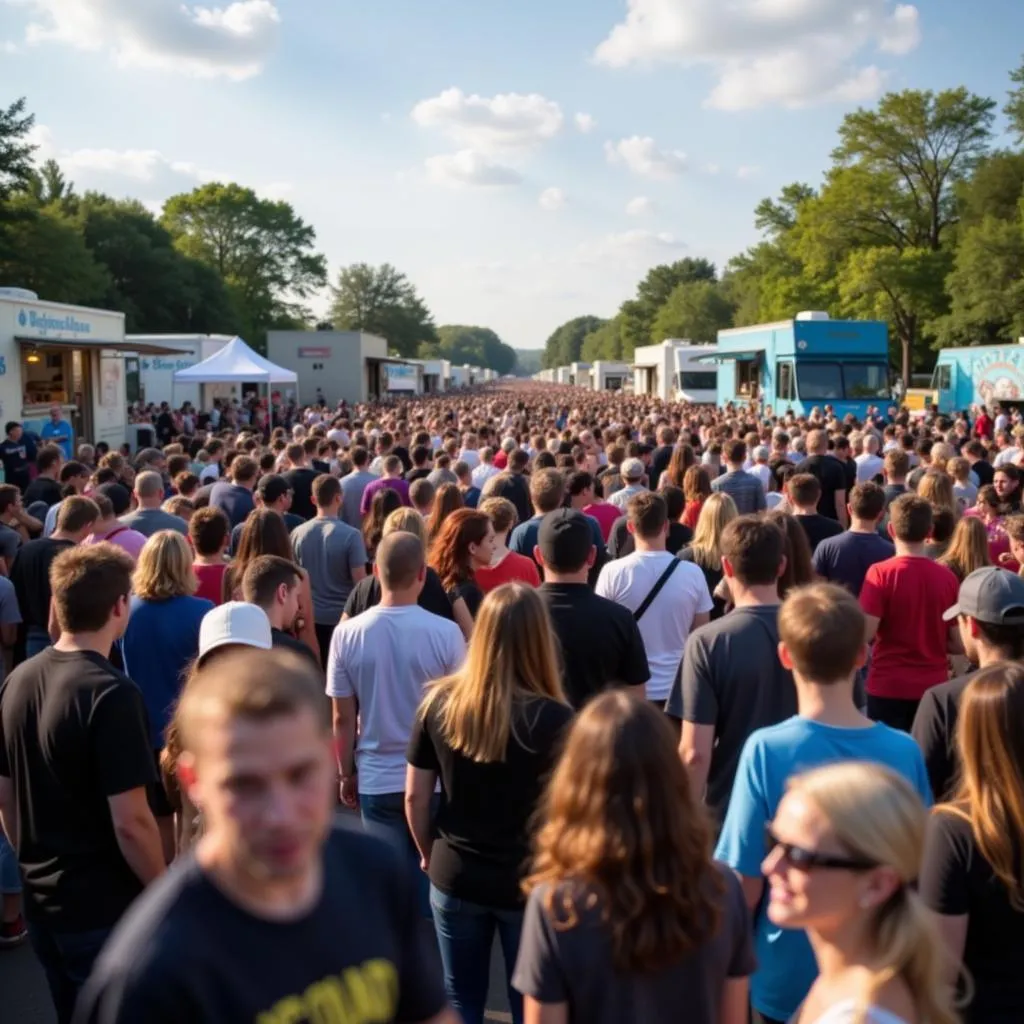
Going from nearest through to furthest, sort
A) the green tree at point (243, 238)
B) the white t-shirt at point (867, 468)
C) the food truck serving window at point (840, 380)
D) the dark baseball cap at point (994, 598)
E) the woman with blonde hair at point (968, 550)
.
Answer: the dark baseball cap at point (994, 598) → the woman with blonde hair at point (968, 550) → the white t-shirt at point (867, 468) → the food truck serving window at point (840, 380) → the green tree at point (243, 238)

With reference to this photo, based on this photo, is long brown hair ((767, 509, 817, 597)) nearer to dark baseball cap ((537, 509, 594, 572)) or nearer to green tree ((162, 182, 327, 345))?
dark baseball cap ((537, 509, 594, 572))

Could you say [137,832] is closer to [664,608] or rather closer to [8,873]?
[8,873]

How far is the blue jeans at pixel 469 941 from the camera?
3436 millimetres

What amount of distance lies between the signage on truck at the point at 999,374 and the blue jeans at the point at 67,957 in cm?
3107

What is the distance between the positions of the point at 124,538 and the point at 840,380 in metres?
20.2

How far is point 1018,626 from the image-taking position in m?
3.73

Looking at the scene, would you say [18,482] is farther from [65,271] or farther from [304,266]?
[304,266]

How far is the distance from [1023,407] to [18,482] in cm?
2754

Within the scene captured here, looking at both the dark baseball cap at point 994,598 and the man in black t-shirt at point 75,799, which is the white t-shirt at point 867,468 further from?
the man in black t-shirt at point 75,799

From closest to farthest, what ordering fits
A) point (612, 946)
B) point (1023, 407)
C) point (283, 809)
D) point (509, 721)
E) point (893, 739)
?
1. point (283, 809)
2. point (612, 946)
3. point (893, 739)
4. point (509, 721)
5. point (1023, 407)

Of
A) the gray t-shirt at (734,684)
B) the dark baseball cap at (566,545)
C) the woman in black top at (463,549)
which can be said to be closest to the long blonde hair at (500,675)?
the gray t-shirt at (734,684)

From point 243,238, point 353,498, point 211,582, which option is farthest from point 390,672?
point 243,238

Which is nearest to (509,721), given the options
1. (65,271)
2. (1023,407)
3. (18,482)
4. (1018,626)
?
(1018,626)

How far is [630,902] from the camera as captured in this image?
217 cm
